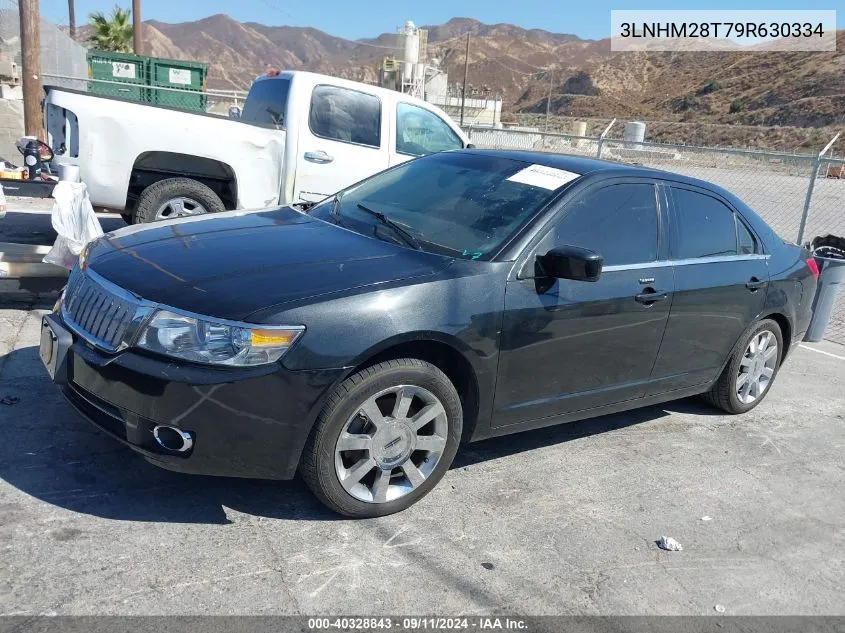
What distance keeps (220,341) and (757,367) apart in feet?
12.9

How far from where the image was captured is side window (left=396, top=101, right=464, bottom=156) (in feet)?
27.5

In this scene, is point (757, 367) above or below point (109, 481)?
above

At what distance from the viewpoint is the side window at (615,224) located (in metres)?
4.19

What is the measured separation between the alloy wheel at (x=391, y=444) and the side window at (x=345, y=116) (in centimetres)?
499

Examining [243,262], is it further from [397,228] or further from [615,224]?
[615,224]

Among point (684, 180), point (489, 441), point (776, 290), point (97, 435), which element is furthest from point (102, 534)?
point (776, 290)

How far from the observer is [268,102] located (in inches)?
325

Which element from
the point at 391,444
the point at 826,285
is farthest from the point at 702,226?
the point at 826,285

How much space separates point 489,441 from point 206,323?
6.70 ft

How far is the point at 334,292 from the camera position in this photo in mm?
3375

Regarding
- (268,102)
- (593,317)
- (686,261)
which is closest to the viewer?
(593,317)

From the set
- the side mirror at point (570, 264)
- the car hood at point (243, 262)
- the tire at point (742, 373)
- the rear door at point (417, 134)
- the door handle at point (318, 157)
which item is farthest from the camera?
the rear door at point (417, 134)

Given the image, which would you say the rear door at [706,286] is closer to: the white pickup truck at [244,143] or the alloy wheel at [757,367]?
the alloy wheel at [757,367]

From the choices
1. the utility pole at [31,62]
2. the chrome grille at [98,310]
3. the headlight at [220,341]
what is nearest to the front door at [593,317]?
A: the headlight at [220,341]
